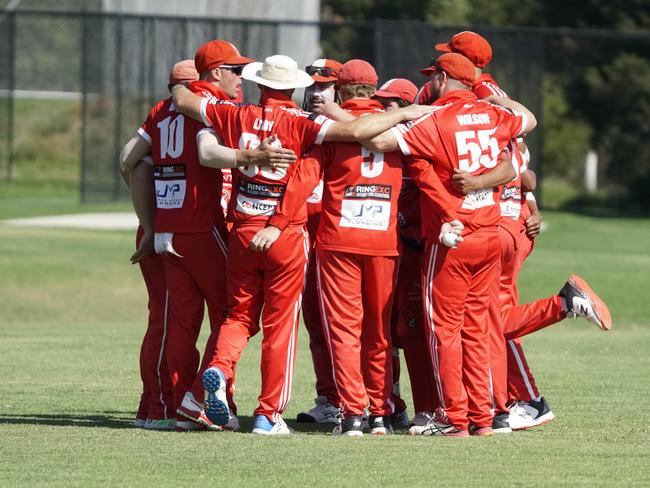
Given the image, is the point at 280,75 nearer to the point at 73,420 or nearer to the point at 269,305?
the point at 269,305

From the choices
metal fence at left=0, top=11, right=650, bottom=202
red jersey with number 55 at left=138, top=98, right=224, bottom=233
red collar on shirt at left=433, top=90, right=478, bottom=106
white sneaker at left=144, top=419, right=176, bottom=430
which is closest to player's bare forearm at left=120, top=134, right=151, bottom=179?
red jersey with number 55 at left=138, top=98, right=224, bottom=233

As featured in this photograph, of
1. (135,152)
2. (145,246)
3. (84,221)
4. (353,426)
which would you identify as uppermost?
(135,152)

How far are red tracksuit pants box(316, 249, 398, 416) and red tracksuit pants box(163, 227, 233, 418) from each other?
2.21 ft

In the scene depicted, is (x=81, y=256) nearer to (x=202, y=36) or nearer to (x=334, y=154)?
(x=202, y=36)

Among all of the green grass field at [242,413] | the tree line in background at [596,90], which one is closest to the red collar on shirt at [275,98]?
the green grass field at [242,413]

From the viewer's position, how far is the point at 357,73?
7.76 metres

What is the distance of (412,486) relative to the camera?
6.09 m

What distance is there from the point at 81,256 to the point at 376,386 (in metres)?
11.8

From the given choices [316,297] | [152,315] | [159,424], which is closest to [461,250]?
[316,297]

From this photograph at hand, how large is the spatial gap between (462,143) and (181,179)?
65.4 inches

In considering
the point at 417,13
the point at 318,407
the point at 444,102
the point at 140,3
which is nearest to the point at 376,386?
the point at 318,407

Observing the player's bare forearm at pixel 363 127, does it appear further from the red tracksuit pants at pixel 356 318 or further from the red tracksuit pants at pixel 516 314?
the red tracksuit pants at pixel 516 314

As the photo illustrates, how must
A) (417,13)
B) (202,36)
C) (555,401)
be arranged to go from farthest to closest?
(417,13)
(202,36)
(555,401)

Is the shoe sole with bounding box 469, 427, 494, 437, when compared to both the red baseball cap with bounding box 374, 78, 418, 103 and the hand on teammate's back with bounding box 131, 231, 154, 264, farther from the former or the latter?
the hand on teammate's back with bounding box 131, 231, 154, 264
